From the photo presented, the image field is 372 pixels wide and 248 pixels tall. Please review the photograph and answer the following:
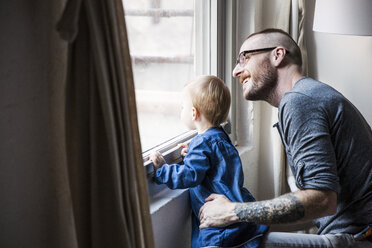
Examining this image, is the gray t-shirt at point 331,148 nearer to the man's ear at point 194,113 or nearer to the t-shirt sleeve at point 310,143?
the t-shirt sleeve at point 310,143

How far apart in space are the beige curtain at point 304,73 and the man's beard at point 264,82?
0.66 metres

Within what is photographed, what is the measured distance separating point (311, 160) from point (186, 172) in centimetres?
41

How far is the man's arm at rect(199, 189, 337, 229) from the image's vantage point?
1.41 m

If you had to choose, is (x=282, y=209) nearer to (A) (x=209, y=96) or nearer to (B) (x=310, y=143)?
(B) (x=310, y=143)

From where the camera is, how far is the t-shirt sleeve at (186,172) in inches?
59.5

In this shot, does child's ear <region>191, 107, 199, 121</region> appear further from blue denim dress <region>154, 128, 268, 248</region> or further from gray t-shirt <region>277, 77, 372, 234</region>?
gray t-shirt <region>277, 77, 372, 234</region>

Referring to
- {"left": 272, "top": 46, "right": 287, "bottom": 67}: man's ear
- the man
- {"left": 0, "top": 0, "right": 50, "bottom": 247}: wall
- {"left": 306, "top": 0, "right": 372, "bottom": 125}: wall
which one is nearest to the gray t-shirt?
the man

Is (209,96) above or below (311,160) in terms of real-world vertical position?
above

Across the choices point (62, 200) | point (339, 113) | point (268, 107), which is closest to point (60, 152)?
point (62, 200)

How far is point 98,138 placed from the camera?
0.90 metres

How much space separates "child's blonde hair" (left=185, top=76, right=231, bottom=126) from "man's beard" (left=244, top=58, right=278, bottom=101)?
171 mm

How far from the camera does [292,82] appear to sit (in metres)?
1.71

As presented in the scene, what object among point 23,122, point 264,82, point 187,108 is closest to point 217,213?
point 187,108

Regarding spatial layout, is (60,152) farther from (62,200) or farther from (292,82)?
(292,82)
